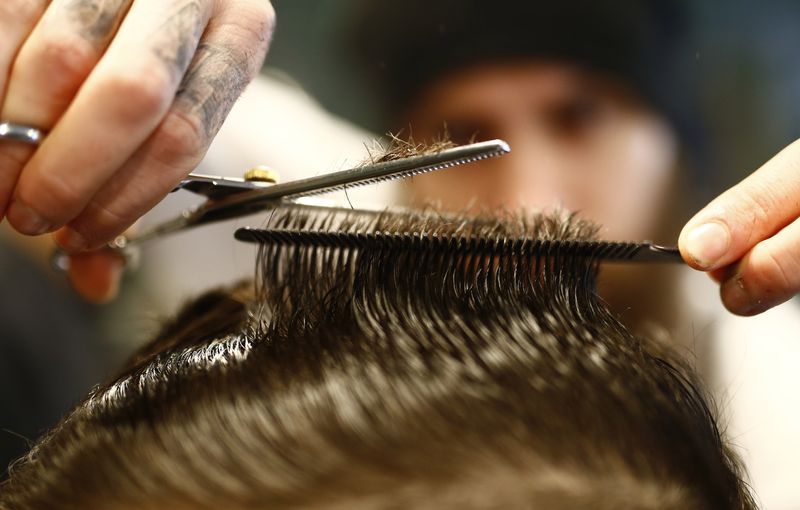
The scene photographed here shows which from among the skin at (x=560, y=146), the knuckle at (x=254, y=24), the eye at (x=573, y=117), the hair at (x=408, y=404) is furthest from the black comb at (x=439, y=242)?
the eye at (x=573, y=117)

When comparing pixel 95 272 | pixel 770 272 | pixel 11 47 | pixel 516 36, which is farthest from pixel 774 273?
pixel 95 272

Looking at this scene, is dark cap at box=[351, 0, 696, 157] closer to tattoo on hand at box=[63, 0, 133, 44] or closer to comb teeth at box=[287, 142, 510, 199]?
comb teeth at box=[287, 142, 510, 199]

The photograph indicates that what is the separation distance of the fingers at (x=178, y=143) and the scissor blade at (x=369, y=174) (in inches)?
5.2

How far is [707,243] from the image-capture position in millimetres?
848

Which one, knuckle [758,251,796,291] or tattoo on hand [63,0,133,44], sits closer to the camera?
tattoo on hand [63,0,133,44]

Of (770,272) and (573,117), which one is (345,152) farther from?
(770,272)

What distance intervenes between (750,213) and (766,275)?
0.08 m

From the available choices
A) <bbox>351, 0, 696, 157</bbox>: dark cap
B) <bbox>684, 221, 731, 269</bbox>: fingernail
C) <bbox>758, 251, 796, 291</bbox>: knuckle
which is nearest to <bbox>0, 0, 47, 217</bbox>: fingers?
<bbox>684, 221, 731, 269</bbox>: fingernail

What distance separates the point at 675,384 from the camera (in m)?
0.83

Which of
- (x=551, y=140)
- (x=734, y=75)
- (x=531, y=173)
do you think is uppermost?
(x=734, y=75)

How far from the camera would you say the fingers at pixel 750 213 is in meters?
0.86

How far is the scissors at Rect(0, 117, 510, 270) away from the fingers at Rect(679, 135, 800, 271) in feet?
1.03

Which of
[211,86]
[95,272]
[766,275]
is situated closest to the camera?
Result: [211,86]

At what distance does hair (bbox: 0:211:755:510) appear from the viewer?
0.71 metres
